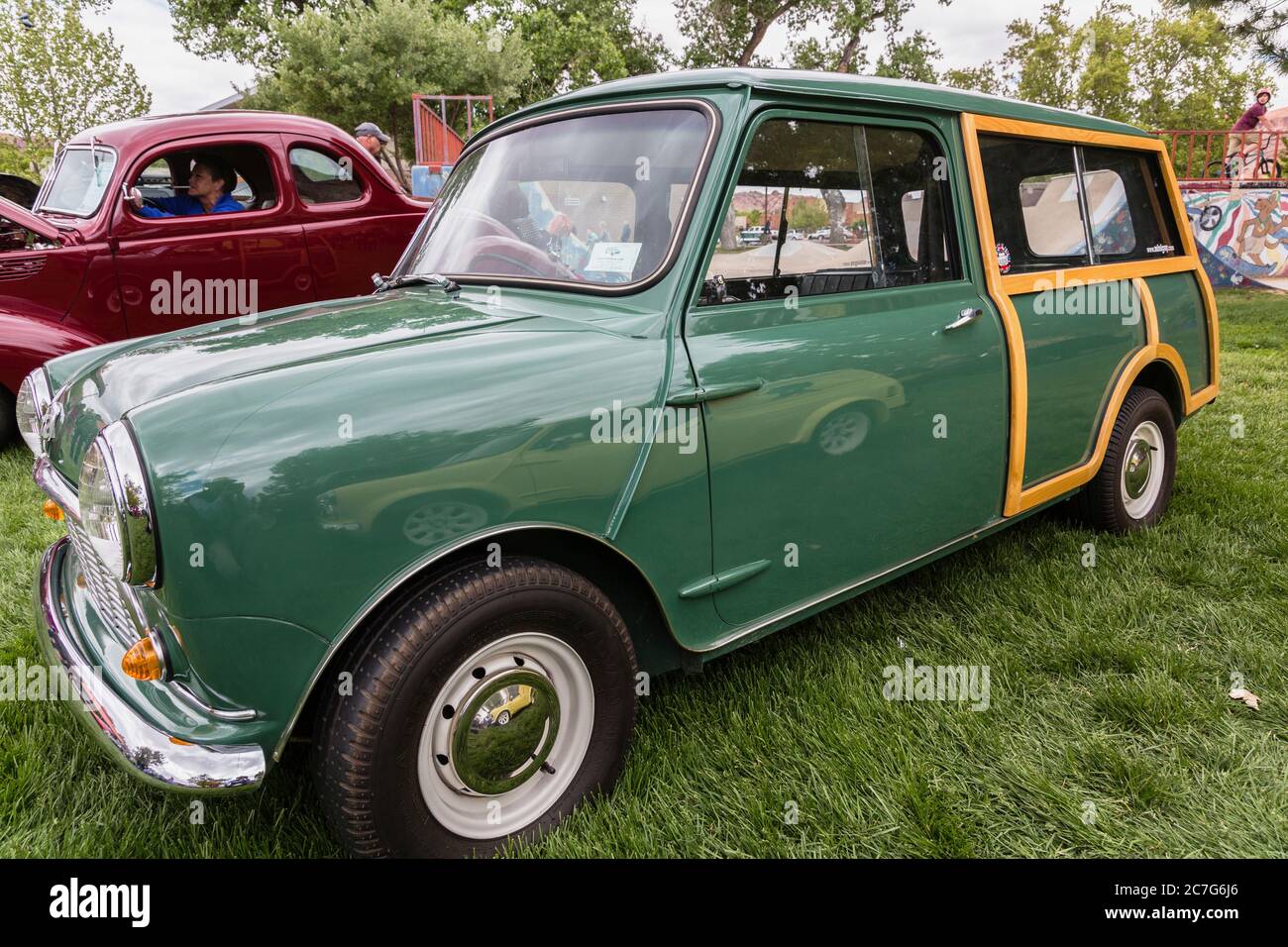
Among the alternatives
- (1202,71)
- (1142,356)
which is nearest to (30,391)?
(1142,356)

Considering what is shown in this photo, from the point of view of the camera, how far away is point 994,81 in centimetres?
4212

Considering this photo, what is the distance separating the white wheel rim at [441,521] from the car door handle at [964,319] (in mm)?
1692

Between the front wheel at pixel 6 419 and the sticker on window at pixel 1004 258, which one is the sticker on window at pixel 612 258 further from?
the front wheel at pixel 6 419

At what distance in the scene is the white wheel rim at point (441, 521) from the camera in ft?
5.56

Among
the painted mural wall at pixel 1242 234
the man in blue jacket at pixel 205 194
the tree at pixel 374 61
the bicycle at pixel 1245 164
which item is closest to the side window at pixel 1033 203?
the man in blue jacket at pixel 205 194

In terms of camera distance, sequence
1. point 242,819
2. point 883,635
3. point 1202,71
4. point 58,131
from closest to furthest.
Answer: point 242,819 → point 883,635 → point 58,131 → point 1202,71

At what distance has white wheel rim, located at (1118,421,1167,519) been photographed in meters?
3.74

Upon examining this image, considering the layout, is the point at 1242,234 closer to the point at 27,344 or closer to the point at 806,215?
the point at 806,215

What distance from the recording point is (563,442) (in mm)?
1883

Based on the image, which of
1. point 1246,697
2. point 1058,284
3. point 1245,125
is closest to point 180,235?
point 1058,284

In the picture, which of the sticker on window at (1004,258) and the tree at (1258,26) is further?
the tree at (1258,26)
